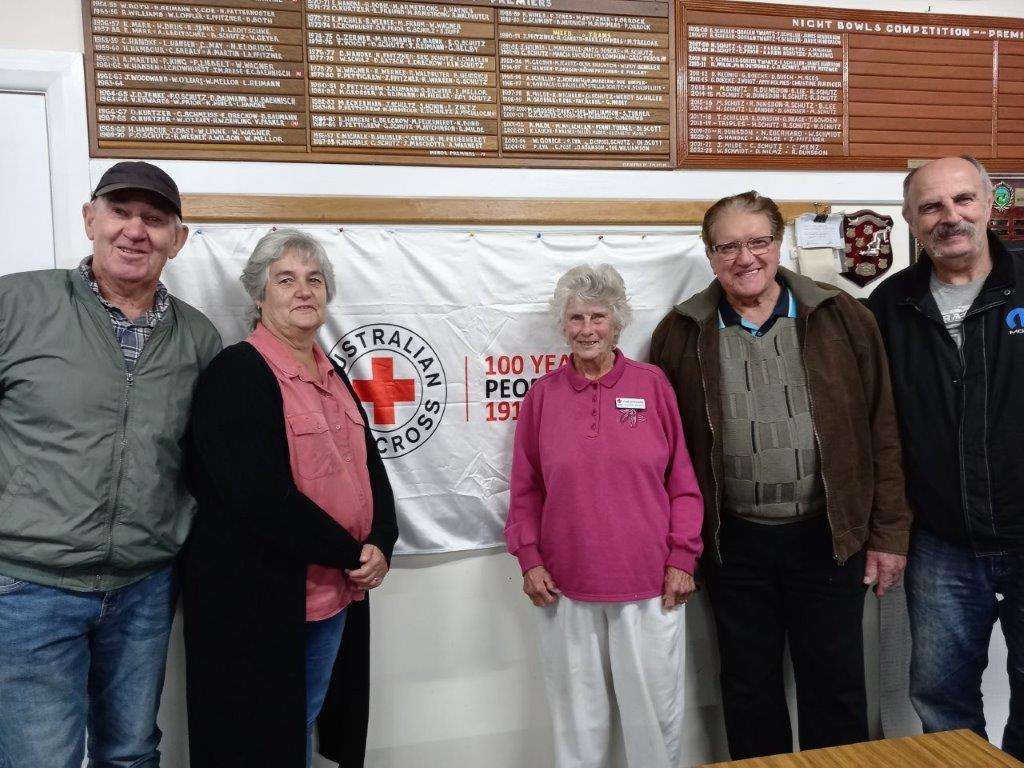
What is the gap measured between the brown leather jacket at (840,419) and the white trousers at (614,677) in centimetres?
27

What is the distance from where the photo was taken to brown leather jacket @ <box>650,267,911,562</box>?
1.59m

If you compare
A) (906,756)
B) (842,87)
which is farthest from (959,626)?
(842,87)

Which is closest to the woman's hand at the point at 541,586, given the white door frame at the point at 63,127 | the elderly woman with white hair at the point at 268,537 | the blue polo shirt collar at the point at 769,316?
the elderly woman with white hair at the point at 268,537

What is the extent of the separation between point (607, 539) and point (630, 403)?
321 millimetres

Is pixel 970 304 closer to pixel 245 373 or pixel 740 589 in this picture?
pixel 740 589

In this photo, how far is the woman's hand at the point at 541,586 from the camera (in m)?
1.60

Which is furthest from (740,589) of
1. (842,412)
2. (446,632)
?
(446,632)

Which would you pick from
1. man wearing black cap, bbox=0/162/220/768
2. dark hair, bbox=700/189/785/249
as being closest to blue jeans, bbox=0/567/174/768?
man wearing black cap, bbox=0/162/220/768

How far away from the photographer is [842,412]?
160cm

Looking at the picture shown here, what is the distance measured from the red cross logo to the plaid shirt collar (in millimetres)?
516

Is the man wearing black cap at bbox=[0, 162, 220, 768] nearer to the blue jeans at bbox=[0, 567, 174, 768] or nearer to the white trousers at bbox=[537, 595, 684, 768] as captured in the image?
the blue jeans at bbox=[0, 567, 174, 768]

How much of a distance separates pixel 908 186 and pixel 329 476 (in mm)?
1568

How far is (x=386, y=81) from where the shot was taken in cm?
177

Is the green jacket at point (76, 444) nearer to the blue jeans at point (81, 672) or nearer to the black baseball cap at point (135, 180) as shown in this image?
the blue jeans at point (81, 672)
